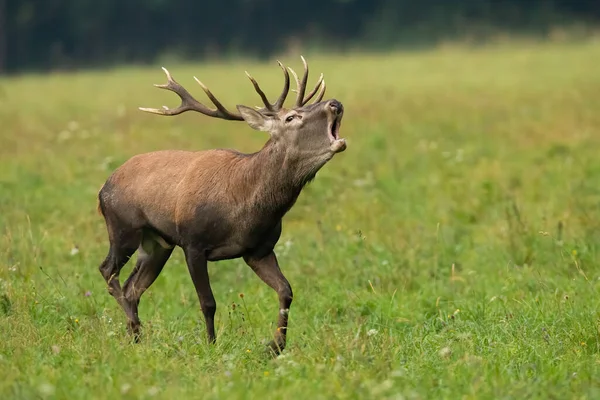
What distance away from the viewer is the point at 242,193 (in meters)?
7.44

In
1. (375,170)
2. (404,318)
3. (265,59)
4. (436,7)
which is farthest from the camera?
(436,7)

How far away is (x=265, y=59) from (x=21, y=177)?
30096 mm

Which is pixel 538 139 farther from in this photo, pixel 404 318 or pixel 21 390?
pixel 21 390

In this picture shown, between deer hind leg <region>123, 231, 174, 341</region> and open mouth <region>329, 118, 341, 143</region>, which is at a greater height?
open mouth <region>329, 118, 341, 143</region>

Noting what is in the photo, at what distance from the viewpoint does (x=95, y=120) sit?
20406mm

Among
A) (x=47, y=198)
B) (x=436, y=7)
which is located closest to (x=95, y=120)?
(x=47, y=198)

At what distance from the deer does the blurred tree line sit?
126 feet

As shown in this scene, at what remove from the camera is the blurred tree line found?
154 ft

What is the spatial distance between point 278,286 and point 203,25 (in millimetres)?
45943

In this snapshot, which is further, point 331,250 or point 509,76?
point 509,76

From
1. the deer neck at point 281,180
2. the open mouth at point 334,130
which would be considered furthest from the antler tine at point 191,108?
the open mouth at point 334,130

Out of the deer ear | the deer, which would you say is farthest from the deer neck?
the deer ear

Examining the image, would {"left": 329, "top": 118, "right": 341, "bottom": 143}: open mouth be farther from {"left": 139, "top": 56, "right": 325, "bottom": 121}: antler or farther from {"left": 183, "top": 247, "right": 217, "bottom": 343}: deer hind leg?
{"left": 183, "top": 247, "right": 217, "bottom": 343}: deer hind leg

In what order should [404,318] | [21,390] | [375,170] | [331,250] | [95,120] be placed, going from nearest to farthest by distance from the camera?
1. [21,390]
2. [404,318]
3. [331,250]
4. [375,170]
5. [95,120]
